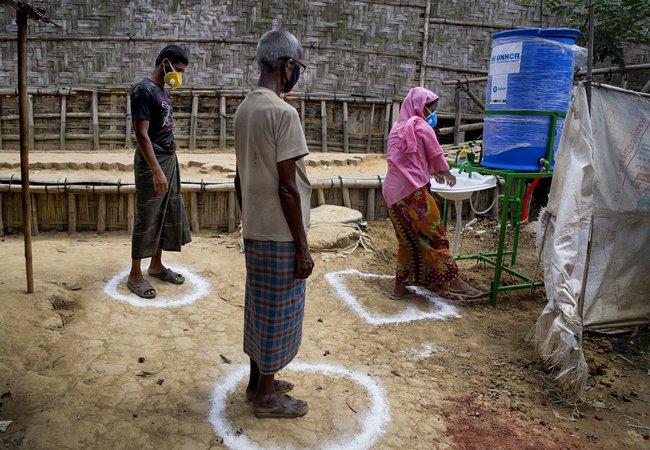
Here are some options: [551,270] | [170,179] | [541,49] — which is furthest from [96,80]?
[551,270]

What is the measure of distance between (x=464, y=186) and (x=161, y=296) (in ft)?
8.58

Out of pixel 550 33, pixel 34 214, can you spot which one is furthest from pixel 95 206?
pixel 550 33

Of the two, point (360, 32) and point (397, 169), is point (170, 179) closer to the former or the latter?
point (397, 169)

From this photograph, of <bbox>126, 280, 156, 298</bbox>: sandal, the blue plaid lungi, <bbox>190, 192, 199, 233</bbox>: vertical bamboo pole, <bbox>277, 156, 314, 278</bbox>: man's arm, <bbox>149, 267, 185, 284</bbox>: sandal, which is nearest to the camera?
<bbox>277, 156, 314, 278</bbox>: man's arm

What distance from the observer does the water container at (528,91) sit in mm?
3559

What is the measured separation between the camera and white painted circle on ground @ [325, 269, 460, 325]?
3.68m

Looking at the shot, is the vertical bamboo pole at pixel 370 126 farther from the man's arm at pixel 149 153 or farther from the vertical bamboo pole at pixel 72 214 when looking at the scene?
the man's arm at pixel 149 153

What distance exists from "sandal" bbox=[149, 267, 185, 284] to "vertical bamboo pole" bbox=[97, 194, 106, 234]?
1511 millimetres

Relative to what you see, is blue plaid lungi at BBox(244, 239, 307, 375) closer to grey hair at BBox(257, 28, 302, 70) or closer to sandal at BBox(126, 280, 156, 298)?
grey hair at BBox(257, 28, 302, 70)

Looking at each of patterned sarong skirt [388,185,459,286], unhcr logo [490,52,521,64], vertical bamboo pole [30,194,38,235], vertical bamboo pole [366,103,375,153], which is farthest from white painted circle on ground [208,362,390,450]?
vertical bamboo pole [366,103,375,153]

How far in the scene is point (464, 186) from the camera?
4.39m

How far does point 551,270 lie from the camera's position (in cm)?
296

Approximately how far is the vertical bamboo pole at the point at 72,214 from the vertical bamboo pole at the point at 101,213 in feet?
0.73

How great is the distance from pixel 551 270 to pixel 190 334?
7.28 feet
